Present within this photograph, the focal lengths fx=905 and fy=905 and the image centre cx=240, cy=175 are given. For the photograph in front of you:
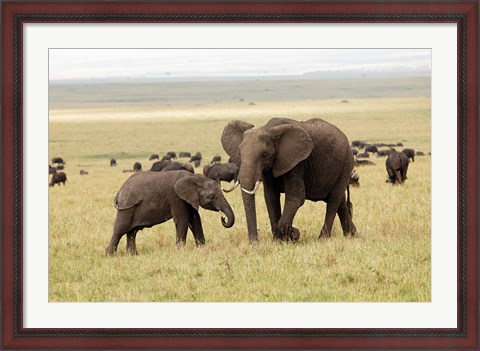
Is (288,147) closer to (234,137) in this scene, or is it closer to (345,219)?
(234,137)

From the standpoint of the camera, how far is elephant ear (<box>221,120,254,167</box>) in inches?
672

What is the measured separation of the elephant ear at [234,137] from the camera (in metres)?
17.1

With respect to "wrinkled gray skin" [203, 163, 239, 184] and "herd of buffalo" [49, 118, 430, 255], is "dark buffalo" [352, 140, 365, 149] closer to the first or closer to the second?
"wrinkled gray skin" [203, 163, 239, 184]

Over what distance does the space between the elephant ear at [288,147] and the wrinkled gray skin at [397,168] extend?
1025 centimetres

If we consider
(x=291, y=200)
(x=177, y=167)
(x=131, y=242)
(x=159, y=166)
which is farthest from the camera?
(x=159, y=166)

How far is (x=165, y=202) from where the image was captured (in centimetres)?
1706

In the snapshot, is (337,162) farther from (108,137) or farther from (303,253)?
(108,137)

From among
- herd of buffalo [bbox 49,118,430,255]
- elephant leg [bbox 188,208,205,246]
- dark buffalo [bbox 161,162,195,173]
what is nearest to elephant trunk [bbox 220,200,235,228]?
herd of buffalo [bbox 49,118,430,255]
